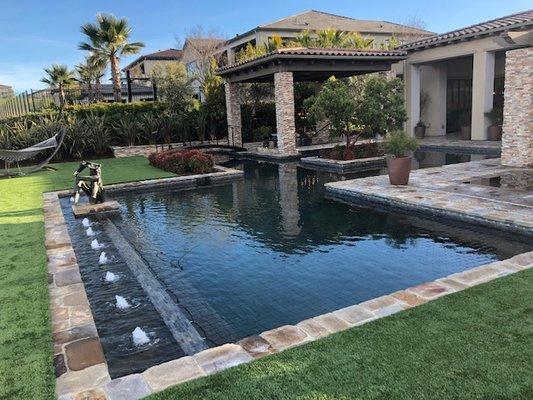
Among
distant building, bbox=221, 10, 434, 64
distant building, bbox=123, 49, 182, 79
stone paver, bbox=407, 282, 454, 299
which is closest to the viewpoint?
stone paver, bbox=407, 282, 454, 299

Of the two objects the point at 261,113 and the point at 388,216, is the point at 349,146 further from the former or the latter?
the point at 261,113

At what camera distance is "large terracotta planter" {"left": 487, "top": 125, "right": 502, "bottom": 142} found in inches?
769

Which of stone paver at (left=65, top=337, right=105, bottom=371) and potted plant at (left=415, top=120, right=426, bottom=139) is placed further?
potted plant at (left=415, top=120, right=426, bottom=139)

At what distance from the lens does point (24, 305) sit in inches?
188

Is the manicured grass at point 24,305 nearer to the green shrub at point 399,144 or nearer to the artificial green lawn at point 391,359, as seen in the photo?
the artificial green lawn at point 391,359

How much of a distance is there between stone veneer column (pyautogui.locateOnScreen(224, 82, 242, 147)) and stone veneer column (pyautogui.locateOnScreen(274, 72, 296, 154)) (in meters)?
4.74

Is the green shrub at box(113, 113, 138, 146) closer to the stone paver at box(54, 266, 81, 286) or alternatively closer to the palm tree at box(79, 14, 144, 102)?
the palm tree at box(79, 14, 144, 102)

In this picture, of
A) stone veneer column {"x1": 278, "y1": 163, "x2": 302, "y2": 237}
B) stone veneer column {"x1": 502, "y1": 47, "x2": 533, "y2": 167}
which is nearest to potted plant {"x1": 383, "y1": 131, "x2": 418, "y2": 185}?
stone veneer column {"x1": 278, "y1": 163, "x2": 302, "y2": 237}

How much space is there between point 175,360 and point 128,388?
0.45 m

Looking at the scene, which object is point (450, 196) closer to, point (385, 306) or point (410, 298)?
point (410, 298)

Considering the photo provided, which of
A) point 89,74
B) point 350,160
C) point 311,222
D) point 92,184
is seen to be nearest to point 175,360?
point 311,222

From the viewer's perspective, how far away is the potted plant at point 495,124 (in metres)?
19.6

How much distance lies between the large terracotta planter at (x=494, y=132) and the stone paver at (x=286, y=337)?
18.8 meters

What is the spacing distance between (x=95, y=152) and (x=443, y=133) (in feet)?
59.4
